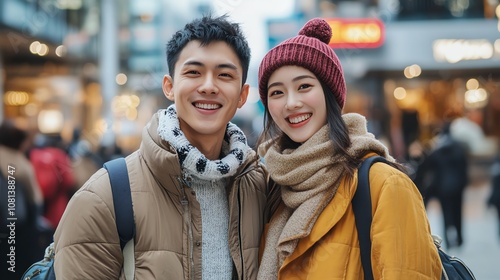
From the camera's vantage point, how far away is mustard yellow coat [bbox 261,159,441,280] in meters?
1.89

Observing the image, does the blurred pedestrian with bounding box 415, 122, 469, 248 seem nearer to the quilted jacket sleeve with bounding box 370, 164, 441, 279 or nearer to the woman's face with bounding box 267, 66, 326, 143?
the woman's face with bounding box 267, 66, 326, 143

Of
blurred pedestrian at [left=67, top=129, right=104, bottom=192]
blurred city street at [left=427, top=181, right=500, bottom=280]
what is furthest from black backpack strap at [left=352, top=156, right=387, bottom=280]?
blurred pedestrian at [left=67, top=129, right=104, bottom=192]

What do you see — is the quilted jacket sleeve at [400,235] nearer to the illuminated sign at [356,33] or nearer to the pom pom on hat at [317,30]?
the pom pom on hat at [317,30]

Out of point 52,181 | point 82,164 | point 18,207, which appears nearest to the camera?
point 18,207

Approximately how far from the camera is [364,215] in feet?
6.48

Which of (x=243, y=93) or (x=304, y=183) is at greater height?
(x=243, y=93)

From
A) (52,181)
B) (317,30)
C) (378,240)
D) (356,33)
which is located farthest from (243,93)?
(356,33)

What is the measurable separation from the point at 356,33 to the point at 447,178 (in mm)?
5961

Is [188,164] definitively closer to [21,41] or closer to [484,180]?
[21,41]

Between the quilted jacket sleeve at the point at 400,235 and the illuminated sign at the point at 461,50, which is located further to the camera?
the illuminated sign at the point at 461,50

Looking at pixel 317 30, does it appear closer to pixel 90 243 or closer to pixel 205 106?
pixel 205 106

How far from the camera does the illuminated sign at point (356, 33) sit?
41.1ft

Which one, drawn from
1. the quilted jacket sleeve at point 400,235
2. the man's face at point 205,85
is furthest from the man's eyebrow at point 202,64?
the quilted jacket sleeve at point 400,235

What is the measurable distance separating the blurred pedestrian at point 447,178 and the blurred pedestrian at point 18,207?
547cm
